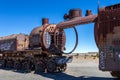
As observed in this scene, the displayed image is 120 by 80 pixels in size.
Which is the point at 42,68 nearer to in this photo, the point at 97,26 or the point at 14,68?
the point at 14,68

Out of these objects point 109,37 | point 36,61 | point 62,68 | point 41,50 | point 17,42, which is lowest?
point 62,68

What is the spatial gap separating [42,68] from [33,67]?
5.41 feet

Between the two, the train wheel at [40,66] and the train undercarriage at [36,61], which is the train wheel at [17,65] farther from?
the train wheel at [40,66]

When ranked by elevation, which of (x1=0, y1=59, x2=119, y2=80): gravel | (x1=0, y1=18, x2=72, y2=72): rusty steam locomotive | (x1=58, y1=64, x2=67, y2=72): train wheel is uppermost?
(x1=0, y1=18, x2=72, y2=72): rusty steam locomotive

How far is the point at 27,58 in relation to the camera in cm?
2248

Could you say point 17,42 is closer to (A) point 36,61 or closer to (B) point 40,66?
(A) point 36,61

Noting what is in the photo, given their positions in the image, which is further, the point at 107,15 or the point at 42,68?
the point at 42,68

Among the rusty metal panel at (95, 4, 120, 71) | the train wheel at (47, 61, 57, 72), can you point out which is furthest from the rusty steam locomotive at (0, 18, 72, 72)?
the rusty metal panel at (95, 4, 120, 71)

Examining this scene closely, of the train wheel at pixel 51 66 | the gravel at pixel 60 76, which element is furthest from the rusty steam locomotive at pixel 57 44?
the gravel at pixel 60 76

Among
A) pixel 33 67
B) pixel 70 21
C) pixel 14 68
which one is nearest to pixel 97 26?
pixel 70 21

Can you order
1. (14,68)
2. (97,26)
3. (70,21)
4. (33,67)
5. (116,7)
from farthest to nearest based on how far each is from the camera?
(14,68) < (33,67) < (70,21) < (97,26) < (116,7)

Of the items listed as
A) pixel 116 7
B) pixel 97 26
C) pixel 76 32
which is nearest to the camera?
pixel 116 7

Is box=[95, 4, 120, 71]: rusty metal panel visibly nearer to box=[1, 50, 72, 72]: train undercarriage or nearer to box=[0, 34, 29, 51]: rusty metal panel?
box=[1, 50, 72, 72]: train undercarriage

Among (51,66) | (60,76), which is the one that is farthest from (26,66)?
(60,76)
